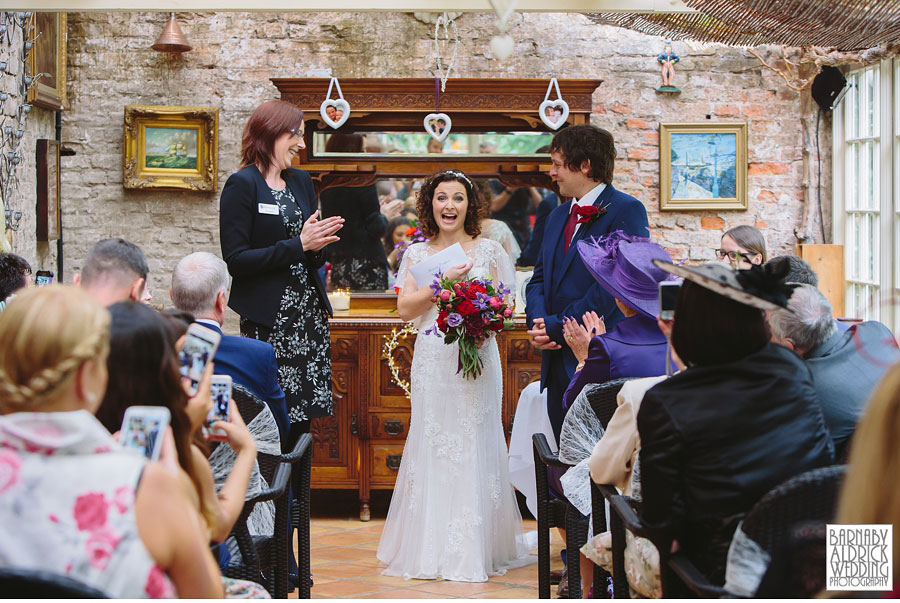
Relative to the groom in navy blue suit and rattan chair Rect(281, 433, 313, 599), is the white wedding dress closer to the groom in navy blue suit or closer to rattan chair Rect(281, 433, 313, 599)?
the groom in navy blue suit

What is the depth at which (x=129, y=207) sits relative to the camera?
593cm

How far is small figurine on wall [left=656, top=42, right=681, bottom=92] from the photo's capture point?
5.91 meters

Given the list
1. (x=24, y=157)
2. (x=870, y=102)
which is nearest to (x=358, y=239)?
(x=24, y=157)

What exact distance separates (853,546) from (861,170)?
4.43m

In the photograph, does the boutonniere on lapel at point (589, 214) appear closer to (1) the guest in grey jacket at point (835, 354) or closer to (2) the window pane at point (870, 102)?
(1) the guest in grey jacket at point (835, 354)

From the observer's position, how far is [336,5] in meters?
3.06

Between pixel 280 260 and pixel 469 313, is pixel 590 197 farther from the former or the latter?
pixel 280 260

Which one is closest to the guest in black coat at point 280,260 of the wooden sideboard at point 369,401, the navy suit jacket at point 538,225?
the wooden sideboard at point 369,401

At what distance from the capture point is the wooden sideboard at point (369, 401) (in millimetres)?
5328

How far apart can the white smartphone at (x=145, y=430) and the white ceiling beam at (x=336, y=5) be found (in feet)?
5.95

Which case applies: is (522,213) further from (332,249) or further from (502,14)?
(502,14)

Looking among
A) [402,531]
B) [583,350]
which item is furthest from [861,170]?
[402,531]

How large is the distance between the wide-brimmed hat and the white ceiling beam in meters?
1.24

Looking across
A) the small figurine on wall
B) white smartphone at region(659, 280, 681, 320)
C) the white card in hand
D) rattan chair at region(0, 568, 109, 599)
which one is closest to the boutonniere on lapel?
the white card in hand
